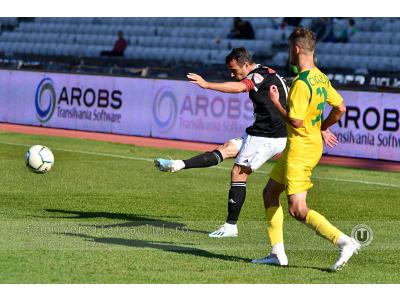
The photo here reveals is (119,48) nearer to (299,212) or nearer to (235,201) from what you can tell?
(235,201)

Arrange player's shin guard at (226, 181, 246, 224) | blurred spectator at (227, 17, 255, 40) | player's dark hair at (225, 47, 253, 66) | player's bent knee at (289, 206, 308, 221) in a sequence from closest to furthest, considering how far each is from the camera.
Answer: player's bent knee at (289, 206, 308, 221), player's dark hair at (225, 47, 253, 66), player's shin guard at (226, 181, 246, 224), blurred spectator at (227, 17, 255, 40)

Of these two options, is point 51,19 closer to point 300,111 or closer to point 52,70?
point 52,70

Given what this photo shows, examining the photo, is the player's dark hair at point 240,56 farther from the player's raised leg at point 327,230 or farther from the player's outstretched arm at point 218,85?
the player's raised leg at point 327,230

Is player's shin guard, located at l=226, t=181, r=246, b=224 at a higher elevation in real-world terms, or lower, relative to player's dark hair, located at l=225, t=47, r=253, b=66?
lower

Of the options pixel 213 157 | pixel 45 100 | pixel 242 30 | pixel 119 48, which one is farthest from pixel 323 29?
pixel 213 157

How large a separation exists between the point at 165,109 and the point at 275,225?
15.8 m

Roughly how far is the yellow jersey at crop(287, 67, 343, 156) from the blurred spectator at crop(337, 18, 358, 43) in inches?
799

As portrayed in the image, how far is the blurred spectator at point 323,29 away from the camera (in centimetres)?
2947

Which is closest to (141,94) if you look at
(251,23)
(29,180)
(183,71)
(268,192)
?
(183,71)

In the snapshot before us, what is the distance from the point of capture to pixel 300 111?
9.05 meters

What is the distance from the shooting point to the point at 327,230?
9.13 metres

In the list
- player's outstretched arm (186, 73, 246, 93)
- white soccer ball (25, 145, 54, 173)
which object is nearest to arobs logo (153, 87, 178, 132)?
white soccer ball (25, 145, 54, 173)

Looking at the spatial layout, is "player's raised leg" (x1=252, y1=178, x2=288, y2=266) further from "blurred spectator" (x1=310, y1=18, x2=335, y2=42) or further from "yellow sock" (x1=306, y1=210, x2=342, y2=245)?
"blurred spectator" (x1=310, y1=18, x2=335, y2=42)

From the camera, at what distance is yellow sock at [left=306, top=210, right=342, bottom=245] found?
9.12 meters
